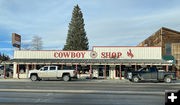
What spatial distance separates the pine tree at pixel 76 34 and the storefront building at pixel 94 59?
2703cm

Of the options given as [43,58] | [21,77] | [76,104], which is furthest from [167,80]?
[21,77]

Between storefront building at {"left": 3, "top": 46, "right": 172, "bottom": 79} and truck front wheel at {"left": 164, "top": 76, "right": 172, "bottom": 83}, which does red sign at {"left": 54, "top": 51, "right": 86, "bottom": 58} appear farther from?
truck front wheel at {"left": 164, "top": 76, "right": 172, "bottom": 83}

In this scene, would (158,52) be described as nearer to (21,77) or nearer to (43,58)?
(43,58)

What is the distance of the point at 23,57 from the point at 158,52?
22.2 m

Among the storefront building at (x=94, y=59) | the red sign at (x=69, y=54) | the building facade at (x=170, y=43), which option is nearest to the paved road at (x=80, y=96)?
the storefront building at (x=94, y=59)

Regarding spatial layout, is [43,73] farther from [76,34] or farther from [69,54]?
[76,34]

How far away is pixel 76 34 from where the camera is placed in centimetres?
5781

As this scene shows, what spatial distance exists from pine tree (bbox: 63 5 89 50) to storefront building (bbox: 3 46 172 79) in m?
27.0

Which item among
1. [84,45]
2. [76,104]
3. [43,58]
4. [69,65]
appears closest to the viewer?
[76,104]

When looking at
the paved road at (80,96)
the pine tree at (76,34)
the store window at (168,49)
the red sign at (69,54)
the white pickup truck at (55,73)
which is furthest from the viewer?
the pine tree at (76,34)

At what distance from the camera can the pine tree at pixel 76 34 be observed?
187 ft

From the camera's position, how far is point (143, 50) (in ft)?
93.6

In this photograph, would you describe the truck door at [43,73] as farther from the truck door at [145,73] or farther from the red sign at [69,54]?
the truck door at [145,73]

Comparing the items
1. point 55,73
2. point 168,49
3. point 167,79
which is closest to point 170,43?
point 168,49
